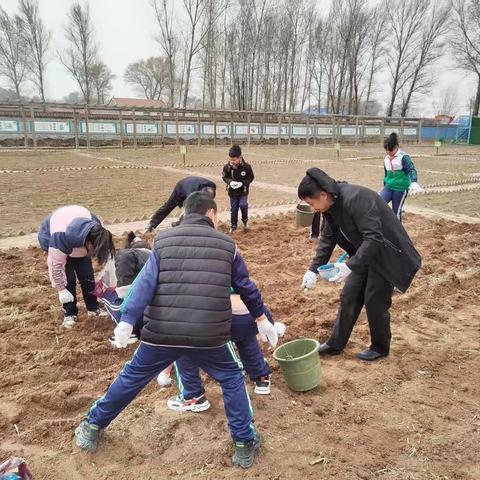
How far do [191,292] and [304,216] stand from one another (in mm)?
5475

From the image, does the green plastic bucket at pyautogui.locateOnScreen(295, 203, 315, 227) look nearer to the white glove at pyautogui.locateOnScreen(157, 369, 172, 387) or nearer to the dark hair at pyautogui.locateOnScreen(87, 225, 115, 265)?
the dark hair at pyautogui.locateOnScreen(87, 225, 115, 265)

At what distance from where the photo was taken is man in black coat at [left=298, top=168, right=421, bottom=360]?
9.94ft

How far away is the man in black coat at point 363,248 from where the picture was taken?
9.94 ft

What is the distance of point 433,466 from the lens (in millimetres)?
2496

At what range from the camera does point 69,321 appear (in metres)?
4.14

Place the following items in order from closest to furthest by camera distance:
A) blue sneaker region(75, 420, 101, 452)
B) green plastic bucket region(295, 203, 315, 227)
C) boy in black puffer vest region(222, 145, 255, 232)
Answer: blue sneaker region(75, 420, 101, 452) → boy in black puffer vest region(222, 145, 255, 232) → green plastic bucket region(295, 203, 315, 227)

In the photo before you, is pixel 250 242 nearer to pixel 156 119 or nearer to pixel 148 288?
pixel 148 288

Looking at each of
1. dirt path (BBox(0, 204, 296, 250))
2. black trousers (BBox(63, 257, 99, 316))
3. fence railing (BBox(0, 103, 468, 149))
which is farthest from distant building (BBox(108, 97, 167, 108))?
black trousers (BBox(63, 257, 99, 316))

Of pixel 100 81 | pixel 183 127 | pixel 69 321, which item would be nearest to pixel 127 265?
pixel 69 321

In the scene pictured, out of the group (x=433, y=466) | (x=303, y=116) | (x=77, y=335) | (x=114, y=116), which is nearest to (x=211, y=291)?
(x=433, y=466)

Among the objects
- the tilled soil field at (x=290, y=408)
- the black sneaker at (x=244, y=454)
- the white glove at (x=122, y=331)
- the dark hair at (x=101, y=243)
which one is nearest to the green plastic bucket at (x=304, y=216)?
the tilled soil field at (x=290, y=408)

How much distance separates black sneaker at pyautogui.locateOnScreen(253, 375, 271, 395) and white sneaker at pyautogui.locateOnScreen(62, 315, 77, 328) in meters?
1.88

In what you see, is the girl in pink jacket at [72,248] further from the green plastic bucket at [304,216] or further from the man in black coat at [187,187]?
the green plastic bucket at [304,216]

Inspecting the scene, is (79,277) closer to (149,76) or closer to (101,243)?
(101,243)
